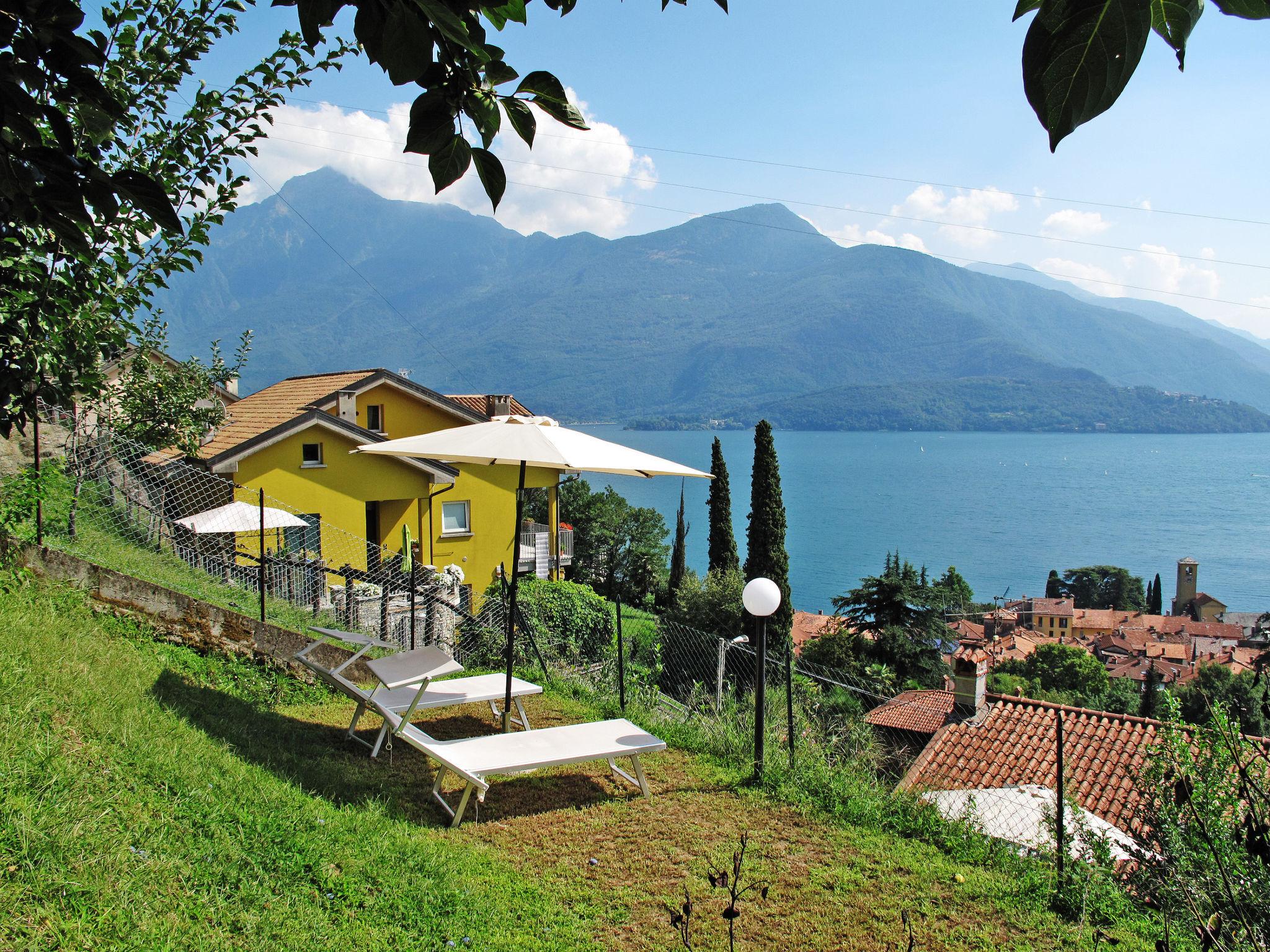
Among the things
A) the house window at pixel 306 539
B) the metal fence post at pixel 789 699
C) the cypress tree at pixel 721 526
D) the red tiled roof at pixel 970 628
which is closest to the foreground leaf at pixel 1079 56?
the metal fence post at pixel 789 699

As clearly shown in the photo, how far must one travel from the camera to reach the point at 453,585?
1803 cm

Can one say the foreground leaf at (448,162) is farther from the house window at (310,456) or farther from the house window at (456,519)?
the house window at (456,519)

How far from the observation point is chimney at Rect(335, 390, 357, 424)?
798 inches

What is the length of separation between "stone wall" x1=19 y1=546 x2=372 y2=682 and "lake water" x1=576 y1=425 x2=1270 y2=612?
2457 inches

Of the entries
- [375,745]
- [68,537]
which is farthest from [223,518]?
[375,745]

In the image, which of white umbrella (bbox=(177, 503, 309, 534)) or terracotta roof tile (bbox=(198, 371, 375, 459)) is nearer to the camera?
white umbrella (bbox=(177, 503, 309, 534))

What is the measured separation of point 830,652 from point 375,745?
83.8 feet

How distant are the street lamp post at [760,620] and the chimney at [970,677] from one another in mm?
6744

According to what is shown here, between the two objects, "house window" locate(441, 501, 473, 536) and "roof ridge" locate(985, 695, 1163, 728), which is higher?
"house window" locate(441, 501, 473, 536)

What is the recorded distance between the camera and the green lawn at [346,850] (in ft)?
9.97

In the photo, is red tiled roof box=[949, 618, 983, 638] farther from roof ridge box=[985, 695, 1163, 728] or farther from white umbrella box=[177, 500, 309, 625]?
white umbrella box=[177, 500, 309, 625]

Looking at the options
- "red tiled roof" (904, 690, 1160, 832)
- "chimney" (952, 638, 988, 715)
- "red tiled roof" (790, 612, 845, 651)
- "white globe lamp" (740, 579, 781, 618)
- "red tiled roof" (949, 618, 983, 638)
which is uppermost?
"white globe lamp" (740, 579, 781, 618)

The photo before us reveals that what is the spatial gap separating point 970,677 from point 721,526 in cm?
2707

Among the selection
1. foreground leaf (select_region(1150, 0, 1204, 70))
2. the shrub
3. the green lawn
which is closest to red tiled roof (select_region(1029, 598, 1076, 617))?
the shrub
